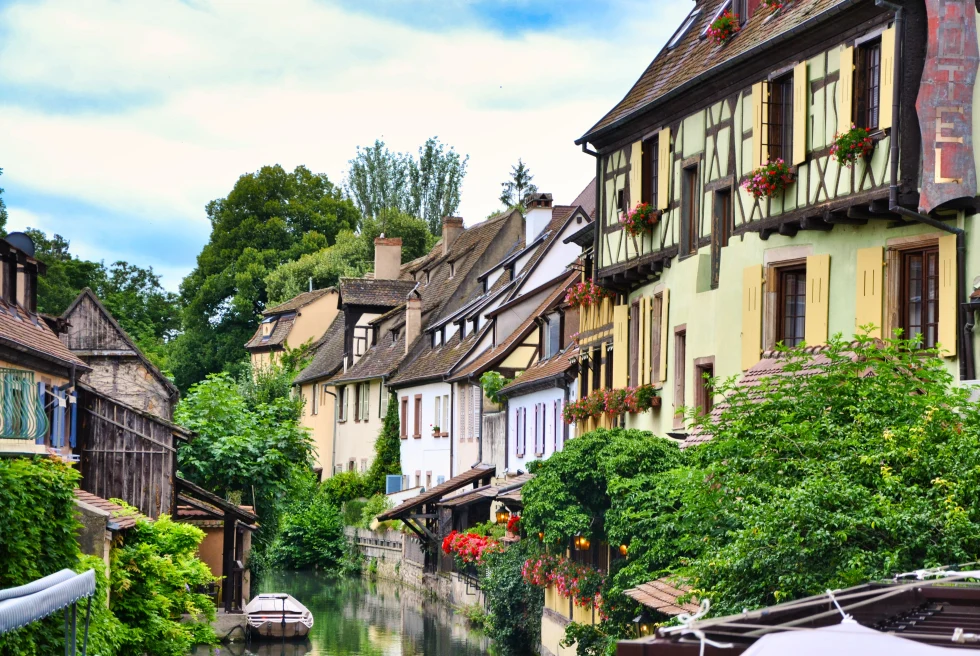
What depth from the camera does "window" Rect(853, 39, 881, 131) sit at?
1619cm

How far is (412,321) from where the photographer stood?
48.5 metres

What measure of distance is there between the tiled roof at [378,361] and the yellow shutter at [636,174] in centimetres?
2643

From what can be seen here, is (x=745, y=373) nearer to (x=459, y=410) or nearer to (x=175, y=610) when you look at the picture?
(x=175, y=610)

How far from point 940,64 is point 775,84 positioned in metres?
3.68

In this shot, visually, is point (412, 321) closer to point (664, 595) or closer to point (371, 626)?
point (371, 626)

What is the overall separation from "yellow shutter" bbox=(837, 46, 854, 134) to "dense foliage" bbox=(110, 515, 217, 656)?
1114cm

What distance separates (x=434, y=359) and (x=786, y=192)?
27931 millimetres

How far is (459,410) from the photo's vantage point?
4153 centimetres

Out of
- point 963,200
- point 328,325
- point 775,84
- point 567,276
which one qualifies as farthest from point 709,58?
point 328,325

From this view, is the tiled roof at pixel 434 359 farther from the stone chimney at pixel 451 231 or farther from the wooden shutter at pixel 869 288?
the wooden shutter at pixel 869 288

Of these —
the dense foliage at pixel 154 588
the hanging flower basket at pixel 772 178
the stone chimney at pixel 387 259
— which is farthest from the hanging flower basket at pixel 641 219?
the stone chimney at pixel 387 259

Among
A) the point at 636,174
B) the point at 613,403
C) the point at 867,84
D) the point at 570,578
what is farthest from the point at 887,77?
the point at 570,578

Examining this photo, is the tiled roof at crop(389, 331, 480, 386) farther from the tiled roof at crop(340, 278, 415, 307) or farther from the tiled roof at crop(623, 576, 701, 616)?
the tiled roof at crop(623, 576, 701, 616)

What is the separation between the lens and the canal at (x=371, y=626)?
97.9 ft
